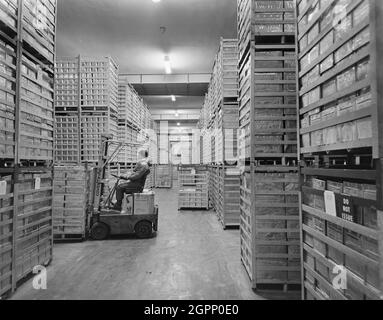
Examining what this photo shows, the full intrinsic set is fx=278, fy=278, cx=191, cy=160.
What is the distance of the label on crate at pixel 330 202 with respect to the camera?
2.02 meters

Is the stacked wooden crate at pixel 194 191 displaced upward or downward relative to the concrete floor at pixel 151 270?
upward

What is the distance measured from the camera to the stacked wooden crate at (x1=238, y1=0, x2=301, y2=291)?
3.72 m

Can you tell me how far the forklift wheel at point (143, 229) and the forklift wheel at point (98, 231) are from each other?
737 millimetres

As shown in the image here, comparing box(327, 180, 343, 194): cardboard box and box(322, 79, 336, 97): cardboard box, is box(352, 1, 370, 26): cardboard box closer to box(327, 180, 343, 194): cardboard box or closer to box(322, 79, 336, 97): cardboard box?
box(322, 79, 336, 97): cardboard box

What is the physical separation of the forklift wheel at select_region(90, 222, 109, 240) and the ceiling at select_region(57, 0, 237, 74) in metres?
5.58

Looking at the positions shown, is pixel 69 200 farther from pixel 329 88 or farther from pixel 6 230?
pixel 329 88

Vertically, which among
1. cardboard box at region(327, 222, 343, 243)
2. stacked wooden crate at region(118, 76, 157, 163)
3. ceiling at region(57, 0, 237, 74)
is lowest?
cardboard box at region(327, 222, 343, 243)

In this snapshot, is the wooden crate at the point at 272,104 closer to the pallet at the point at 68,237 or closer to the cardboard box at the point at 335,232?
the cardboard box at the point at 335,232

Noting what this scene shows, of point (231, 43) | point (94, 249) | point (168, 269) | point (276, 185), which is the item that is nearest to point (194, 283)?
point (168, 269)

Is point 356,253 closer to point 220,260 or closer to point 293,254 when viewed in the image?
point 293,254

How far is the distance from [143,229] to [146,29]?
5.91 metres

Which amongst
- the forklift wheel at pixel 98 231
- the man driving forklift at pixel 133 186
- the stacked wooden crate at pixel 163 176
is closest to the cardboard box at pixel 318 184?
the man driving forklift at pixel 133 186

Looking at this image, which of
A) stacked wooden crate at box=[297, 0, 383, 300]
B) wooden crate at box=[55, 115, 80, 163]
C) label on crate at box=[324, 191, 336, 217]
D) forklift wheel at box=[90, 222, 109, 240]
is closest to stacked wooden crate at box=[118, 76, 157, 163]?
wooden crate at box=[55, 115, 80, 163]

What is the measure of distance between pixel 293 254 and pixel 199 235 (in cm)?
348
